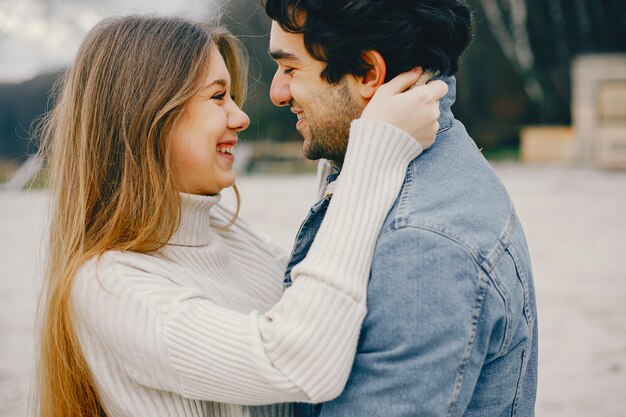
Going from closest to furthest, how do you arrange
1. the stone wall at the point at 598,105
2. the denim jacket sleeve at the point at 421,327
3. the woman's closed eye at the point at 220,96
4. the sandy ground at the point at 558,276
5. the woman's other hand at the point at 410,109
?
the denim jacket sleeve at the point at 421,327 → the woman's other hand at the point at 410,109 → the woman's closed eye at the point at 220,96 → the sandy ground at the point at 558,276 → the stone wall at the point at 598,105

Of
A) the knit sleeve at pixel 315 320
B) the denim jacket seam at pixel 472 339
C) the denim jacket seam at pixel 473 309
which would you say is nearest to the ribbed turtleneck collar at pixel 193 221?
the knit sleeve at pixel 315 320

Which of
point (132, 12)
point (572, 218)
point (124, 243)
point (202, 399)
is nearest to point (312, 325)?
point (202, 399)

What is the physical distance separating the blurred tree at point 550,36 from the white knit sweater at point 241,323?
48.3 ft

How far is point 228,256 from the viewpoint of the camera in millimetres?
2064

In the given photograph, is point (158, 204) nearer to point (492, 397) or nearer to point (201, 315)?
point (201, 315)

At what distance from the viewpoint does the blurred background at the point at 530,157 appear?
179 inches

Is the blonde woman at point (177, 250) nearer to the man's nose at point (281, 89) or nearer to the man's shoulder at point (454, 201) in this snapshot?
the man's shoulder at point (454, 201)

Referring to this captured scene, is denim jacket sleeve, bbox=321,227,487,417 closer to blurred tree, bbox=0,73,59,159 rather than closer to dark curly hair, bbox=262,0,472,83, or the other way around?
dark curly hair, bbox=262,0,472,83

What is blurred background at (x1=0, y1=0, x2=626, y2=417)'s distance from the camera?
14.9ft

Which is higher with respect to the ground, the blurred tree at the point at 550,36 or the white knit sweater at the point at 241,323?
the white knit sweater at the point at 241,323

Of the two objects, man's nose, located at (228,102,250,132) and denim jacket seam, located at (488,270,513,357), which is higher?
man's nose, located at (228,102,250,132)

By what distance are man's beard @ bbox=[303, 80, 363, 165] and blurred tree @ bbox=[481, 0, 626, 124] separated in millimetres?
14450

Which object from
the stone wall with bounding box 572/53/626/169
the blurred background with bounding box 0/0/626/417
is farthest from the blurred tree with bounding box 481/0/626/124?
the stone wall with bounding box 572/53/626/169

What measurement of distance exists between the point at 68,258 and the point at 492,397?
3.48 ft
